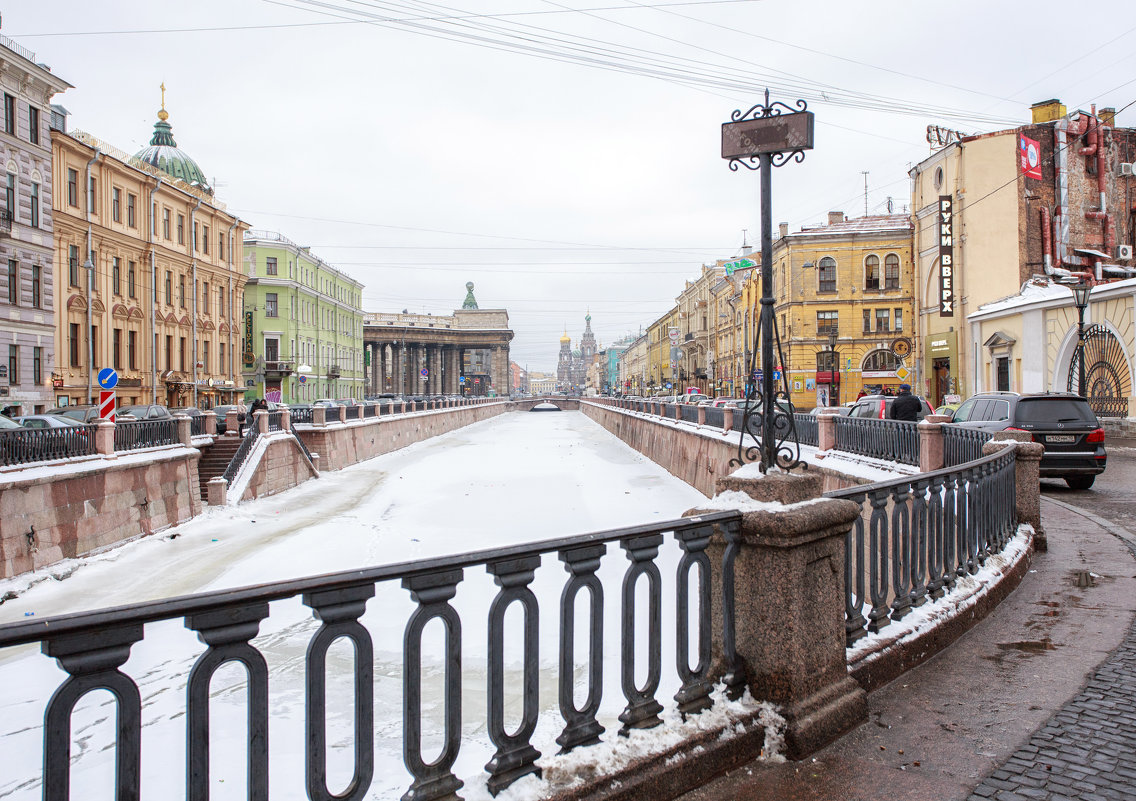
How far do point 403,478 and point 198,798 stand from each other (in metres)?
25.2

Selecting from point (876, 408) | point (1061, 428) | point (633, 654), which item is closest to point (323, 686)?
point (633, 654)

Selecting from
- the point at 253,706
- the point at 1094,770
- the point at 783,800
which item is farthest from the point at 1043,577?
the point at 253,706

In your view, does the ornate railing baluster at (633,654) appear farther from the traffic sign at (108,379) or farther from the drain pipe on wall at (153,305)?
the drain pipe on wall at (153,305)

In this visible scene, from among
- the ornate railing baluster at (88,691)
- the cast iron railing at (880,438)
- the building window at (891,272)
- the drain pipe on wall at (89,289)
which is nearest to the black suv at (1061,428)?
the cast iron railing at (880,438)

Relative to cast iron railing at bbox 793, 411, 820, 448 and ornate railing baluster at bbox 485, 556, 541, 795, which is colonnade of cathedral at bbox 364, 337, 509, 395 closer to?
cast iron railing at bbox 793, 411, 820, 448

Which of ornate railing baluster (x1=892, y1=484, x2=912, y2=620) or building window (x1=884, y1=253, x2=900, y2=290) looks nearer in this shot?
ornate railing baluster (x1=892, y1=484, x2=912, y2=620)

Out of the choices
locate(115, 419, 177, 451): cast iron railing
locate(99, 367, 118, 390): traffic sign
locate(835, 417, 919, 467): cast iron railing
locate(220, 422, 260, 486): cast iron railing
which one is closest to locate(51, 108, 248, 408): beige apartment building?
locate(220, 422, 260, 486): cast iron railing

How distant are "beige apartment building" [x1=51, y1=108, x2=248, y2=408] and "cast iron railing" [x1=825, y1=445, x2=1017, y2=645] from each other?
33.3 metres

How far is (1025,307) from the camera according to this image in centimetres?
2569

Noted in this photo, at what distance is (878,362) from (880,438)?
37.5m

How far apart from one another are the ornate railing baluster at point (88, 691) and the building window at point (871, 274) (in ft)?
161

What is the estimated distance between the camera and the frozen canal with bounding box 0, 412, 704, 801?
5.81 metres

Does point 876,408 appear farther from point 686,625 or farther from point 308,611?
point 686,625

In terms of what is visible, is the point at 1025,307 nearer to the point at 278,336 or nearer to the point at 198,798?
the point at 198,798
